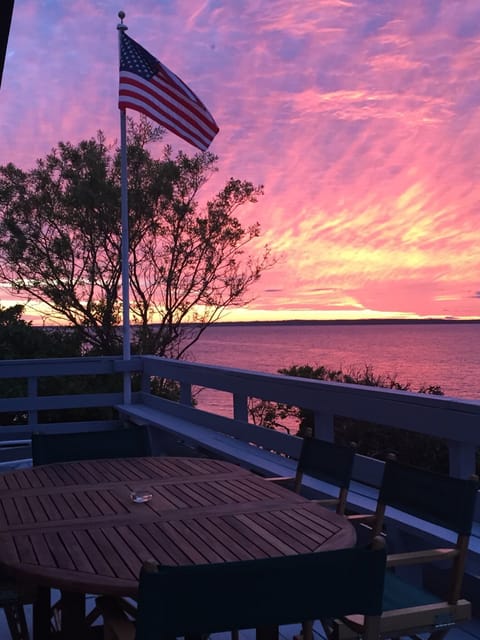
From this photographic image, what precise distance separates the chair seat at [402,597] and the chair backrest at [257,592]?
793 mm

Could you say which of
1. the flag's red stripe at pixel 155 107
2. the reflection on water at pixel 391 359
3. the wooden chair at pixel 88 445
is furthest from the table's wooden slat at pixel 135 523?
the reflection on water at pixel 391 359

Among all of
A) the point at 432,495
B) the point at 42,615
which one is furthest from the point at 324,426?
the point at 42,615

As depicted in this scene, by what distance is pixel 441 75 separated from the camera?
12.5 metres

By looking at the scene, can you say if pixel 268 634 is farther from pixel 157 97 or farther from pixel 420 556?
pixel 157 97

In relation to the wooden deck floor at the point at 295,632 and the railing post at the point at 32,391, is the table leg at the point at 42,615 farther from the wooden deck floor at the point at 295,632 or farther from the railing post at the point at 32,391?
the railing post at the point at 32,391

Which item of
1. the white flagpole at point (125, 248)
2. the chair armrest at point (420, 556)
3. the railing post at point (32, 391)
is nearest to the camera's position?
the chair armrest at point (420, 556)

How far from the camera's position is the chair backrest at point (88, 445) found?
374cm

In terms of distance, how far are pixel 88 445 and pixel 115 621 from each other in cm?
185

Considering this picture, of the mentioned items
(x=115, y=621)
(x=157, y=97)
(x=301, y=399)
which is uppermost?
(x=157, y=97)

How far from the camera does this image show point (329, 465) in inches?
131

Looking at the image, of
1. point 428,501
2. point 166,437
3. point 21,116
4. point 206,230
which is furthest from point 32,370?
point 206,230

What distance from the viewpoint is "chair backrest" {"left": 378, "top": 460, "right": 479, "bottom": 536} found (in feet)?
8.20

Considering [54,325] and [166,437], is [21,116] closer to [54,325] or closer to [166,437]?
[54,325]

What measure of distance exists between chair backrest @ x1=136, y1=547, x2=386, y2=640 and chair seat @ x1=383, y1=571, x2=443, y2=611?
31.2 inches
